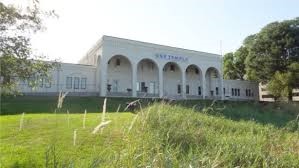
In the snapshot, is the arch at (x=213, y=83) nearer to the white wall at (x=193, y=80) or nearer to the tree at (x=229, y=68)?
the white wall at (x=193, y=80)

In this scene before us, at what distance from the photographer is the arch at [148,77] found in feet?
157

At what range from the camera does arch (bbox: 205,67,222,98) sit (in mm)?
55344

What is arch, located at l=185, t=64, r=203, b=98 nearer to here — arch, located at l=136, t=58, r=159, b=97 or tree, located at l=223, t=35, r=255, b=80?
arch, located at l=136, t=58, r=159, b=97

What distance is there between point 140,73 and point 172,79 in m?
5.47

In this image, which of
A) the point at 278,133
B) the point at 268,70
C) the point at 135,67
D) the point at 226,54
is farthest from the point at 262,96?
the point at 278,133

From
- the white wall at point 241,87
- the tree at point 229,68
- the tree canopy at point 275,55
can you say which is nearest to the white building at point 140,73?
the white wall at point 241,87

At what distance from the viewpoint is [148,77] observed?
48.7m

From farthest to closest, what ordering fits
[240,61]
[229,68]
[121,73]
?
[229,68] → [240,61] → [121,73]

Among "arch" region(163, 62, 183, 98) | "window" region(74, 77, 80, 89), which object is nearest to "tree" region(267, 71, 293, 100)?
"arch" region(163, 62, 183, 98)

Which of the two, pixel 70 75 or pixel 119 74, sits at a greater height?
pixel 119 74

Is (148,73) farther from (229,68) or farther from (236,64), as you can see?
(229,68)

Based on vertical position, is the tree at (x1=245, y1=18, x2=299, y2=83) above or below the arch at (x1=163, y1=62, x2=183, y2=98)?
above

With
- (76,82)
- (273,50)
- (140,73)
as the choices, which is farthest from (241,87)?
(76,82)

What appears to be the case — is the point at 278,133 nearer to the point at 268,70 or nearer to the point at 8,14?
the point at 8,14
